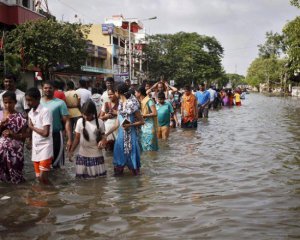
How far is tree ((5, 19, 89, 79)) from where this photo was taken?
23344mm

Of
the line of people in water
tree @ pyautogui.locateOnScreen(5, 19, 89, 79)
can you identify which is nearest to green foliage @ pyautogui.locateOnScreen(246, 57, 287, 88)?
tree @ pyautogui.locateOnScreen(5, 19, 89, 79)

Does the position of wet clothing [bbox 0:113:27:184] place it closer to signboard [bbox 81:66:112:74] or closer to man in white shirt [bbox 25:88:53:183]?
man in white shirt [bbox 25:88:53:183]

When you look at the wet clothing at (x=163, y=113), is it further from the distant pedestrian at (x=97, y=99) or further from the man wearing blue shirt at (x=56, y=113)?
the man wearing blue shirt at (x=56, y=113)

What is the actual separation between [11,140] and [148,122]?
3403 millimetres

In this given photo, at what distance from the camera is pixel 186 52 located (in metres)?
71.5

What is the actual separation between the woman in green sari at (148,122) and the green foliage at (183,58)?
48661mm

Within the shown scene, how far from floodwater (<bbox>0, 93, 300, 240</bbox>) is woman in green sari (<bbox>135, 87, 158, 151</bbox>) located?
249mm

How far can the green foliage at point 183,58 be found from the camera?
193ft

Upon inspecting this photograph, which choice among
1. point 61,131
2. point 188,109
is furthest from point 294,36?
point 61,131

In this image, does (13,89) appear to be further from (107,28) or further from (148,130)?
(107,28)

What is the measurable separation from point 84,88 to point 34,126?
16.1ft

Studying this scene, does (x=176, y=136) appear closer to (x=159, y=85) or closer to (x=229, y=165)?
(x=159, y=85)

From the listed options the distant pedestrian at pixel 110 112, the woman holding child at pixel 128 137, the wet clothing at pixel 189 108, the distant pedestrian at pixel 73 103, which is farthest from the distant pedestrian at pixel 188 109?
the woman holding child at pixel 128 137

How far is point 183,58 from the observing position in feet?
216
